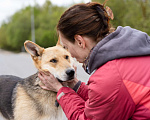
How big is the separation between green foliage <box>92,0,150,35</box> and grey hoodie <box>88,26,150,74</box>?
42.6 ft

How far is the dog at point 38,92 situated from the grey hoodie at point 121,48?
92 cm

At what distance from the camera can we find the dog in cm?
268

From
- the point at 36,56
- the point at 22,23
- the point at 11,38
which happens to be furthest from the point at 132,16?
the point at 11,38

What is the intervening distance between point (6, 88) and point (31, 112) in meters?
0.80

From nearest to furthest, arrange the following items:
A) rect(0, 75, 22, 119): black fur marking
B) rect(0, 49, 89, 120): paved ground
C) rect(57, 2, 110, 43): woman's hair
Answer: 1. rect(57, 2, 110, 43): woman's hair
2. rect(0, 75, 22, 119): black fur marking
3. rect(0, 49, 89, 120): paved ground

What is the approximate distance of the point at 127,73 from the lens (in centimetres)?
165

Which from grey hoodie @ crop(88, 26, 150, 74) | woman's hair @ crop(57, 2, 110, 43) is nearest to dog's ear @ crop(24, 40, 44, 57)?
woman's hair @ crop(57, 2, 110, 43)

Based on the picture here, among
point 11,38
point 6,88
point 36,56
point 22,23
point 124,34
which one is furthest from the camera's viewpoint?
point 11,38

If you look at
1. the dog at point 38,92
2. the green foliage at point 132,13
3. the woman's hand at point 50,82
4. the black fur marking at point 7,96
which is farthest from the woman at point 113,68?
the green foliage at point 132,13

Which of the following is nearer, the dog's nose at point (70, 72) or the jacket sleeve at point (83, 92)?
the dog's nose at point (70, 72)

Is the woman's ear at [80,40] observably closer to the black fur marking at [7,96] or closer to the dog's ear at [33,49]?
the dog's ear at [33,49]

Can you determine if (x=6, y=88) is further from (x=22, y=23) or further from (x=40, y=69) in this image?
(x=22, y=23)

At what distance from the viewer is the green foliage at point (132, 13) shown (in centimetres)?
1438

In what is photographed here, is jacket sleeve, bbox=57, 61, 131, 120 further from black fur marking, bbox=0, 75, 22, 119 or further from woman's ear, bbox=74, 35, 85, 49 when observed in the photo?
black fur marking, bbox=0, 75, 22, 119
